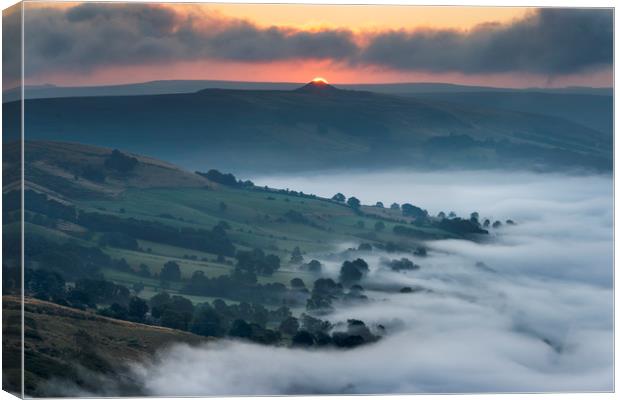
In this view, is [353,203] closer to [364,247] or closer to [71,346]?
[364,247]

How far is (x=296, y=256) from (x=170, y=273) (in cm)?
114

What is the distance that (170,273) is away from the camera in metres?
15.5

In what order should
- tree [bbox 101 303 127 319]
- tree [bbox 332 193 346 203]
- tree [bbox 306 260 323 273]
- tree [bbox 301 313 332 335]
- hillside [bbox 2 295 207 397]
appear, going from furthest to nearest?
tree [bbox 332 193 346 203]
tree [bbox 306 260 323 273]
tree [bbox 301 313 332 335]
tree [bbox 101 303 127 319]
hillside [bbox 2 295 207 397]

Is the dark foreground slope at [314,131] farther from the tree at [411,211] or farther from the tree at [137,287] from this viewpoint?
the tree at [137,287]

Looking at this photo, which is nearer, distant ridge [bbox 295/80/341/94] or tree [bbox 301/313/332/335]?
tree [bbox 301/313/332/335]

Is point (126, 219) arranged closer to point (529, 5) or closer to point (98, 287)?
point (98, 287)

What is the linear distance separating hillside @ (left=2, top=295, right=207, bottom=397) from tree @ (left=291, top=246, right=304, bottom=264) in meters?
1.19

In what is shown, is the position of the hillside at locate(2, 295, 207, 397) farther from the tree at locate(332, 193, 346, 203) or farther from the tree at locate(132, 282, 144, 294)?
the tree at locate(332, 193, 346, 203)

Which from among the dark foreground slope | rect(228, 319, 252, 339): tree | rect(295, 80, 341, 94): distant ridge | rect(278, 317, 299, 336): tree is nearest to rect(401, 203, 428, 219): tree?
the dark foreground slope

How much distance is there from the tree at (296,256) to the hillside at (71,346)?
1.19m

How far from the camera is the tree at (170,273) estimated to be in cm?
1547

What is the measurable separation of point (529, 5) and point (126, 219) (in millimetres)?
4118

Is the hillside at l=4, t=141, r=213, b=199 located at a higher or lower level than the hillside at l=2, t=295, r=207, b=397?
higher

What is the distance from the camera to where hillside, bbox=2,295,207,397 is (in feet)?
49.6
